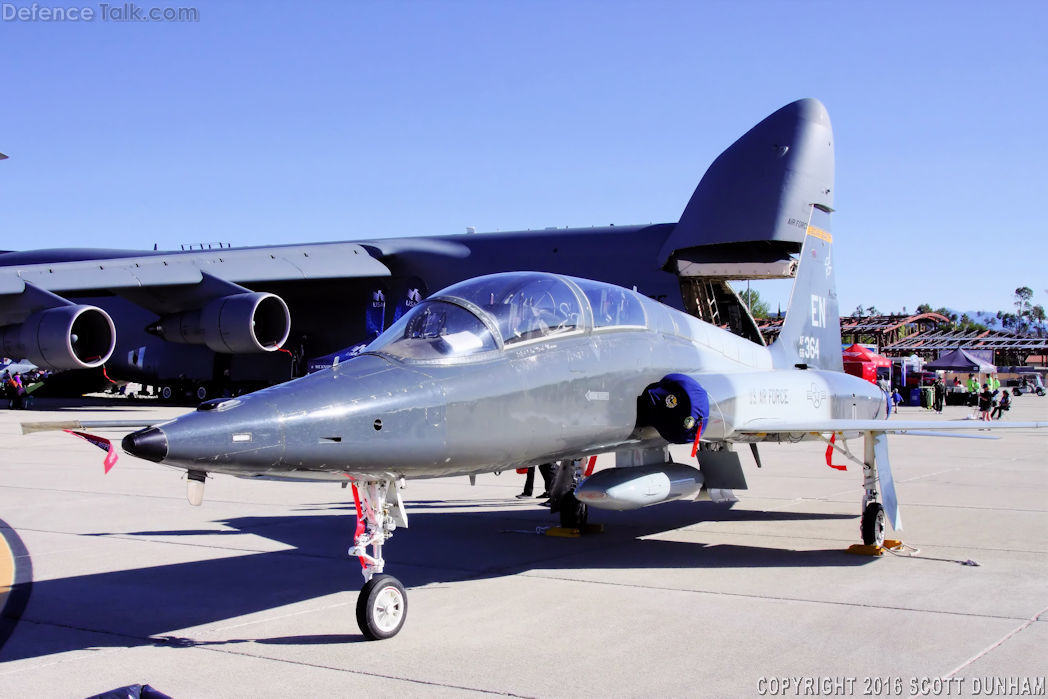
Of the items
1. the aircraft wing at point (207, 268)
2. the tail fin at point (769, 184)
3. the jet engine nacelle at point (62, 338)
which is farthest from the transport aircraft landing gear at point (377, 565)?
the aircraft wing at point (207, 268)

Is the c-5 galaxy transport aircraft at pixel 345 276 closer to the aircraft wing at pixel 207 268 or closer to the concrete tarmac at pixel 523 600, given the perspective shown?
the aircraft wing at pixel 207 268

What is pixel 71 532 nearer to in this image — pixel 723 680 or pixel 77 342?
pixel 723 680

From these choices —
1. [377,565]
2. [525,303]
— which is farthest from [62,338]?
[377,565]

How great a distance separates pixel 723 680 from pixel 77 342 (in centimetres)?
2246

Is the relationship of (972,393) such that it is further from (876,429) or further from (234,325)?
(876,429)


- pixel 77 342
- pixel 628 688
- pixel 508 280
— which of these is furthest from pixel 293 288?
pixel 628 688

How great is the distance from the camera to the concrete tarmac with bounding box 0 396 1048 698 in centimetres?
454

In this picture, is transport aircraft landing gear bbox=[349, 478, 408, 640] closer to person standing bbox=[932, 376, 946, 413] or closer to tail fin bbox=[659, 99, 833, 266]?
tail fin bbox=[659, 99, 833, 266]

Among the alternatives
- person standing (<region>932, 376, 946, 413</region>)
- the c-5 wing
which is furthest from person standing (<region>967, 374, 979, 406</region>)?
the c-5 wing

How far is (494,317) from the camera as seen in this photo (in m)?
6.16

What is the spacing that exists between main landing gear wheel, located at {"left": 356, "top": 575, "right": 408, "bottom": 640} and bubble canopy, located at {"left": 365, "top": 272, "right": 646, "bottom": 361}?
1331mm

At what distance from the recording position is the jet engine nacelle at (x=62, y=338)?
71.9 feet

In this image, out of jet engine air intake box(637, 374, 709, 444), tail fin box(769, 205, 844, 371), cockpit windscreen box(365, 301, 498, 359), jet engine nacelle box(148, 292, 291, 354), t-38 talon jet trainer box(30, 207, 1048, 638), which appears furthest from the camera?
jet engine nacelle box(148, 292, 291, 354)

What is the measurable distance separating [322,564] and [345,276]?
798 inches
